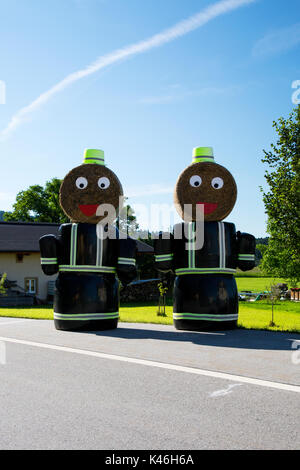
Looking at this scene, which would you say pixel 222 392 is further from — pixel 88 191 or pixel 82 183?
pixel 82 183

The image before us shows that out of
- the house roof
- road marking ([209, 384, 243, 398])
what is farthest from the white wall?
road marking ([209, 384, 243, 398])

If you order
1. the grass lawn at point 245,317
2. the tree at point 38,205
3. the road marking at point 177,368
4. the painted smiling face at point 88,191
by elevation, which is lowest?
the grass lawn at point 245,317

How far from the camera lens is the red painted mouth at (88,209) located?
941cm

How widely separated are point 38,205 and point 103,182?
37.3m

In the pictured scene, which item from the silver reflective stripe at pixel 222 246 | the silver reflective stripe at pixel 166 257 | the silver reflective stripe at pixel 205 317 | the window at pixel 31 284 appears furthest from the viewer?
the window at pixel 31 284

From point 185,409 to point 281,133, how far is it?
17.8 m

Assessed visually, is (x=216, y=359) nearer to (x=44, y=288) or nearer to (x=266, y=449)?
(x=266, y=449)

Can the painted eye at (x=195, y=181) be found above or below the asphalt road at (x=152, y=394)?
above

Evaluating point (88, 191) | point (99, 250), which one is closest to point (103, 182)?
point (88, 191)

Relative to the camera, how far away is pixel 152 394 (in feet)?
14.9

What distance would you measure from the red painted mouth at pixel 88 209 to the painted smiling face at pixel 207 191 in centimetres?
163

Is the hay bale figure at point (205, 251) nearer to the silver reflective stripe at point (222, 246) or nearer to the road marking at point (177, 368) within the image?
the silver reflective stripe at point (222, 246)

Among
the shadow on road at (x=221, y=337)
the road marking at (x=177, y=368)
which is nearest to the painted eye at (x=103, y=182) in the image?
the shadow on road at (x=221, y=337)

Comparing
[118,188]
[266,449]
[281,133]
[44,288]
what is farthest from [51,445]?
[44,288]
